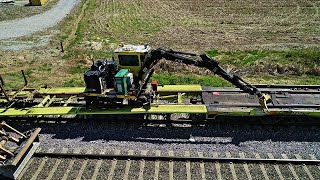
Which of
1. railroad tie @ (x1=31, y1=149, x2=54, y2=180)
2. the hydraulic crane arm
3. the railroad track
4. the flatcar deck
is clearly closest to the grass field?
the flatcar deck

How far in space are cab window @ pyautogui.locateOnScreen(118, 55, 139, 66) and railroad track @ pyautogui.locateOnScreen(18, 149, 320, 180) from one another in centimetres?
390

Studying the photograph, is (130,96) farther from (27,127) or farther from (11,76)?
(11,76)

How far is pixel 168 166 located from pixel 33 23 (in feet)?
83.5

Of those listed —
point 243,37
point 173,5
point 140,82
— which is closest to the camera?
point 140,82

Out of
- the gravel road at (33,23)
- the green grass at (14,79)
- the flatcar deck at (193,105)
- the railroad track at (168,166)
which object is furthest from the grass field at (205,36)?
the railroad track at (168,166)

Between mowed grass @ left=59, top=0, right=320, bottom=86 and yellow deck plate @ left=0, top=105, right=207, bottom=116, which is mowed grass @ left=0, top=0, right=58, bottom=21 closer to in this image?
mowed grass @ left=59, top=0, right=320, bottom=86

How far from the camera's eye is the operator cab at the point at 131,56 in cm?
1320

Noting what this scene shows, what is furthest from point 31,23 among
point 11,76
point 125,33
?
point 11,76

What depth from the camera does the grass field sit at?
1828cm

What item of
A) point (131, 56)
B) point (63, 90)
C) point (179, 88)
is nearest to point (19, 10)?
point (63, 90)

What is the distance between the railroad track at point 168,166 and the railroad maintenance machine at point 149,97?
84.3 inches

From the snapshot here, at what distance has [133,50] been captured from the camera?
13258 millimetres

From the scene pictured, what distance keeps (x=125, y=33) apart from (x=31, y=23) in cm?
1059

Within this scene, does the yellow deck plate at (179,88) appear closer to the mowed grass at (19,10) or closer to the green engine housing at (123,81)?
the green engine housing at (123,81)
